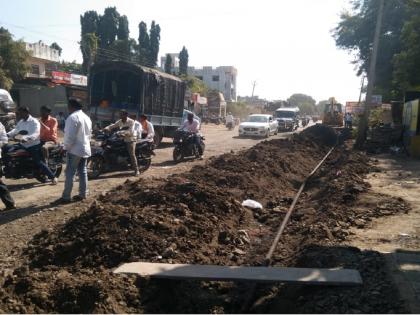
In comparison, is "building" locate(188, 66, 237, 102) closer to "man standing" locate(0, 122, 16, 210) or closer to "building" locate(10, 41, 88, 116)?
"building" locate(10, 41, 88, 116)

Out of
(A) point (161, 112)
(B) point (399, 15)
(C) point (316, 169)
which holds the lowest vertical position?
(C) point (316, 169)

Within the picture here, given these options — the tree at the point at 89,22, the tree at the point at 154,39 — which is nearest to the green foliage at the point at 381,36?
the tree at the point at 154,39

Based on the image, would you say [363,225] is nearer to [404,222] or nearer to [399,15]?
[404,222]

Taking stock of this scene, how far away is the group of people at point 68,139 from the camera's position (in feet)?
27.2

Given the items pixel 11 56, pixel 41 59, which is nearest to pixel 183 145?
pixel 11 56

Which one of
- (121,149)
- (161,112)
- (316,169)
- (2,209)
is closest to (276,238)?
(2,209)

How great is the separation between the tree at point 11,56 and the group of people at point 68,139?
76.2 ft

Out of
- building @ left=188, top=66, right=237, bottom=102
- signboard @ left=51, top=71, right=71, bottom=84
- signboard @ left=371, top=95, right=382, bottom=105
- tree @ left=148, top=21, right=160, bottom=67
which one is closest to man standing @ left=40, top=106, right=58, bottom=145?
signboard @ left=51, top=71, right=71, bottom=84

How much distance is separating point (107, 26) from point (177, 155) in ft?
164

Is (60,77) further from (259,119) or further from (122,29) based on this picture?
(122,29)

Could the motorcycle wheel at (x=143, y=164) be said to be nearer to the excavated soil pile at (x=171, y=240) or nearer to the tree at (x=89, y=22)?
the excavated soil pile at (x=171, y=240)

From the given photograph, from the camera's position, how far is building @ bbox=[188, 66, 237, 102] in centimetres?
10205

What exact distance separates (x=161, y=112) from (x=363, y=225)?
13.2 metres

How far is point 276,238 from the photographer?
683 centimetres
